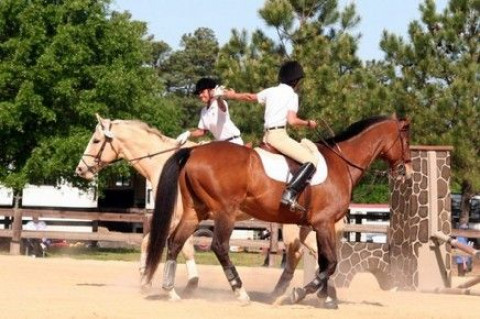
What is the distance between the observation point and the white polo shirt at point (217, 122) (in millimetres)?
12117

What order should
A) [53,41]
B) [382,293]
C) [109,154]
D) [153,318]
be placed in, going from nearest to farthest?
[153,318] < [109,154] < [382,293] < [53,41]

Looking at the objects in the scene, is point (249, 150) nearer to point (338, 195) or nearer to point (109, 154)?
point (338, 195)

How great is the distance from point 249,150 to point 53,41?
20.8 m

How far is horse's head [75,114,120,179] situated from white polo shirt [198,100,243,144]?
4.69 feet

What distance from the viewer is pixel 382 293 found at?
1388 cm

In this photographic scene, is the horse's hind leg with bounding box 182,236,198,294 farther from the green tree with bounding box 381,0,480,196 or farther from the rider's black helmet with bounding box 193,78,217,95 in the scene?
the green tree with bounding box 381,0,480,196

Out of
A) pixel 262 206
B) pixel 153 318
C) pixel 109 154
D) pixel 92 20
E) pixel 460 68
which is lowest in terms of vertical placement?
pixel 153 318

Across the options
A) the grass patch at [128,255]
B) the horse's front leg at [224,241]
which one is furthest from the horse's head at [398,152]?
the grass patch at [128,255]

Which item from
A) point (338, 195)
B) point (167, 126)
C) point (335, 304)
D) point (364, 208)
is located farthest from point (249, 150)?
point (167, 126)

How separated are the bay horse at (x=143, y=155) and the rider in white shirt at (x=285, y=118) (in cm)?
179

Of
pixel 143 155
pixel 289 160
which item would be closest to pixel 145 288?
pixel 143 155

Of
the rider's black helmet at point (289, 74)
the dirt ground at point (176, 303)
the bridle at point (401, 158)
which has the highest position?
the rider's black helmet at point (289, 74)

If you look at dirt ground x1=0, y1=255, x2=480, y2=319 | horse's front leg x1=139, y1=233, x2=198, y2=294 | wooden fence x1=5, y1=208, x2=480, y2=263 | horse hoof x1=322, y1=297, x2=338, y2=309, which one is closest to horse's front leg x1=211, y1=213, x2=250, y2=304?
dirt ground x1=0, y1=255, x2=480, y2=319

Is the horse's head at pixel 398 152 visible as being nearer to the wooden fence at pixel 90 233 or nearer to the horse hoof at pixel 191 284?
the horse hoof at pixel 191 284
